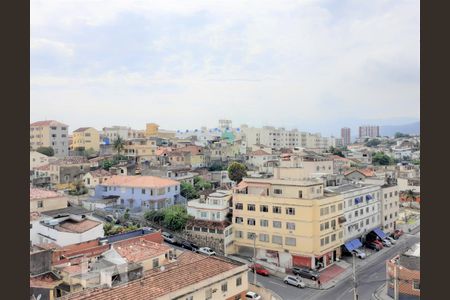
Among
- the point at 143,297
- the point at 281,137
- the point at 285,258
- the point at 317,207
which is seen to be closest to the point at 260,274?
the point at 285,258

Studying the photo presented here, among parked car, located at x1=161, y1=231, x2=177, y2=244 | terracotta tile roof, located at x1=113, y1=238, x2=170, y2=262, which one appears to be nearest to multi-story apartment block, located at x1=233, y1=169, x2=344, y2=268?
parked car, located at x1=161, y1=231, x2=177, y2=244

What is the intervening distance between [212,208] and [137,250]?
7.09 meters

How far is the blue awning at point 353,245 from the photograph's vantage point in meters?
20.3

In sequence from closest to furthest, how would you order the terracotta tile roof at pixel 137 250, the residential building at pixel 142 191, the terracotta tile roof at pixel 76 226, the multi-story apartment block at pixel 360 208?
the terracotta tile roof at pixel 137 250 → the terracotta tile roof at pixel 76 226 → the multi-story apartment block at pixel 360 208 → the residential building at pixel 142 191

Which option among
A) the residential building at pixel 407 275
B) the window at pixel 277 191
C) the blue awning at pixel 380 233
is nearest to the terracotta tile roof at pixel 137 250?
the window at pixel 277 191

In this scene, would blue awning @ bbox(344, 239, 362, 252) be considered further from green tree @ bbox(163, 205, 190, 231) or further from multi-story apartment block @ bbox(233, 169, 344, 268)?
green tree @ bbox(163, 205, 190, 231)

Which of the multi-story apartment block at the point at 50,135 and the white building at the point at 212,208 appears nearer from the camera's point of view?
the white building at the point at 212,208

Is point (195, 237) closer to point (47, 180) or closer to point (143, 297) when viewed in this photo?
point (143, 297)

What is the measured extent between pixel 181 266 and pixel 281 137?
51.8 meters

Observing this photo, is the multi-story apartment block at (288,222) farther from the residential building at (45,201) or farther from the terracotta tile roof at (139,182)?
the residential building at (45,201)

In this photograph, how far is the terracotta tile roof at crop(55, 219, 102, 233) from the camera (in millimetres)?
15531

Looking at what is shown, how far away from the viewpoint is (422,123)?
3.80 m

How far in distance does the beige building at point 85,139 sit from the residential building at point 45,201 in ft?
91.3

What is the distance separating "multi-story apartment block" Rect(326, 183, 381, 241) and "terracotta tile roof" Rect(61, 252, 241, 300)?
9890 millimetres
